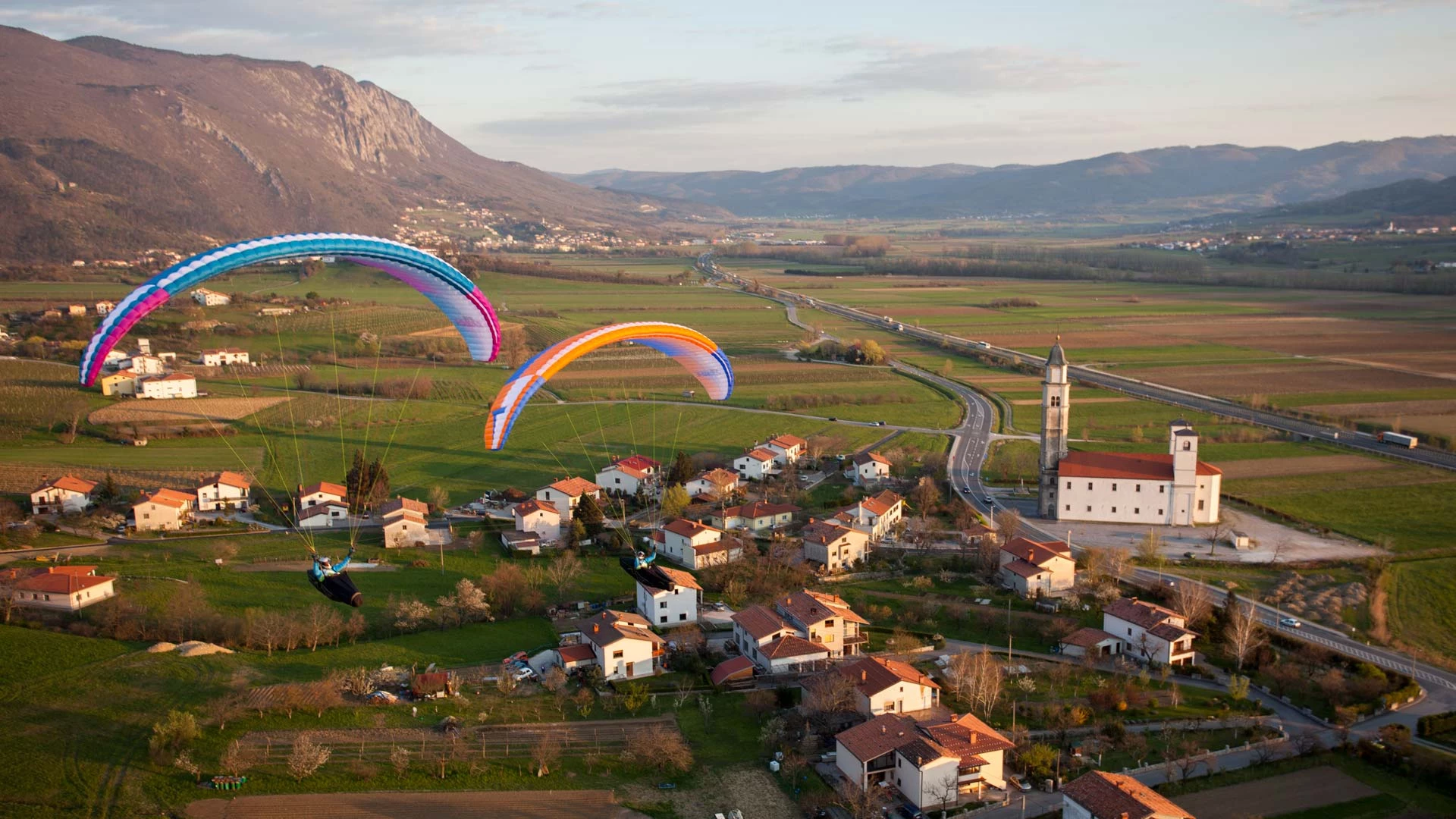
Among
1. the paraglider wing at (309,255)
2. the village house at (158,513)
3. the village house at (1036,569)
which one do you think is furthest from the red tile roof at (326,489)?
the village house at (1036,569)

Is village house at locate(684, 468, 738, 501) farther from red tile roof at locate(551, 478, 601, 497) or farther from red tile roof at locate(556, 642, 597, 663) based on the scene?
red tile roof at locate(556, 642, 597, 663)

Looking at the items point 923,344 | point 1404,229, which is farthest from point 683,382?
point 1404,229

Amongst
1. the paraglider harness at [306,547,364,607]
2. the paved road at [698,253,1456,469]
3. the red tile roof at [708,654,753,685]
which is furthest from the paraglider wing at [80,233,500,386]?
the paved road at [698,253,1456,469]

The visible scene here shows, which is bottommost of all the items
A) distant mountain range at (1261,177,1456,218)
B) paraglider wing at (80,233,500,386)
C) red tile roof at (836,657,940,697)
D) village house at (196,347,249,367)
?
red tile roof at (836,657,940,697)

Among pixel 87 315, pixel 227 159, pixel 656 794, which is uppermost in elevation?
pixel 227 159

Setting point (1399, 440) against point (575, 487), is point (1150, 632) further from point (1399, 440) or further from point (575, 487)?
point (1399, 440)

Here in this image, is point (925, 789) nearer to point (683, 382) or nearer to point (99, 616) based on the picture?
point (99, 616)

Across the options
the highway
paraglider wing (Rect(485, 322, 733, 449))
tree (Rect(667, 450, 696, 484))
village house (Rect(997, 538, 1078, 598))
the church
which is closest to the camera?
paraglider wing (Rect(485, 322, 733, 449))
